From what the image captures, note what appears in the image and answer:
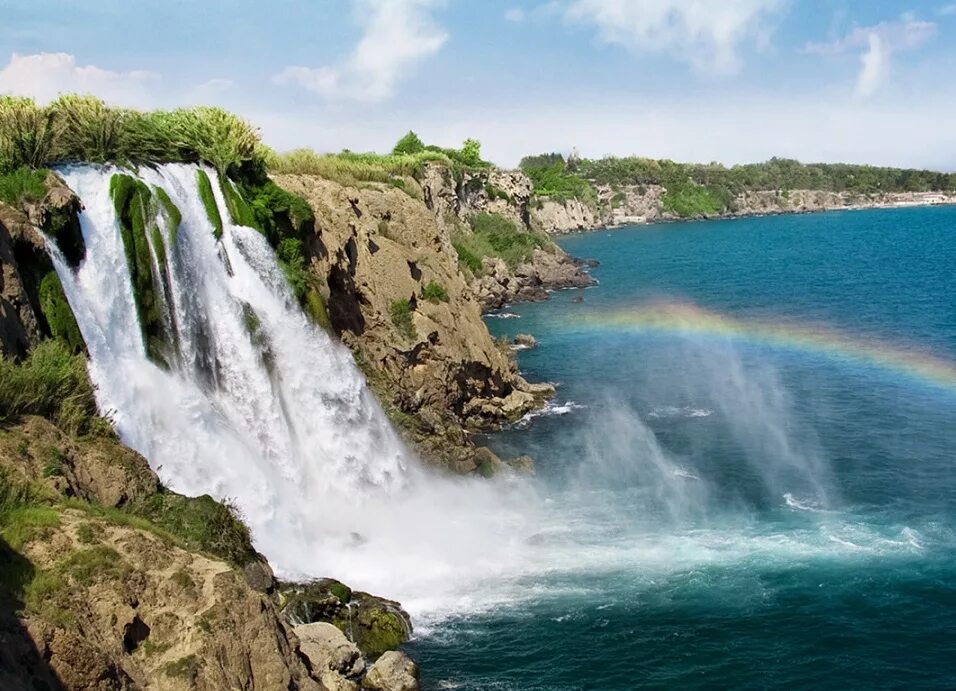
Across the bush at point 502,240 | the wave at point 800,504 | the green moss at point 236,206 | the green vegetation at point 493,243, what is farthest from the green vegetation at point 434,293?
the bush at point 502,240

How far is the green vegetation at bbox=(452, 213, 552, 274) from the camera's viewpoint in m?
80.4

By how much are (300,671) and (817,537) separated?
18372 millimetres

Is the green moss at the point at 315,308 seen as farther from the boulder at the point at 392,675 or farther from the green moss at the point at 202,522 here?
the boulder at the point at 392,675

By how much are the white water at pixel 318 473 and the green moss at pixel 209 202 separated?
0.21m

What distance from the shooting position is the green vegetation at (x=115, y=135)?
22516 mm

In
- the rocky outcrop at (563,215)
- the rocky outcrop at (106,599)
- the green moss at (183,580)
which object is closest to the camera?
the rocky outcrop at (106,599)

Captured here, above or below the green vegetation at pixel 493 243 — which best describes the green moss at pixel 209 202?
above

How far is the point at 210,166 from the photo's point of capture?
1132 inches

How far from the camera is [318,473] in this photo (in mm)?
28016

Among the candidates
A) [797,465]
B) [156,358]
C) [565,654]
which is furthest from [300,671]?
[797,465]

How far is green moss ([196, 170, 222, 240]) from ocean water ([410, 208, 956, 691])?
43.0 feet

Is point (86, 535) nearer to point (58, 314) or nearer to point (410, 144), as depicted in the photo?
point (58, 314)

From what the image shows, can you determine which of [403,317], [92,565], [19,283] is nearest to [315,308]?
[403,317]

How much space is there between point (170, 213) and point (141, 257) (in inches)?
77.6
